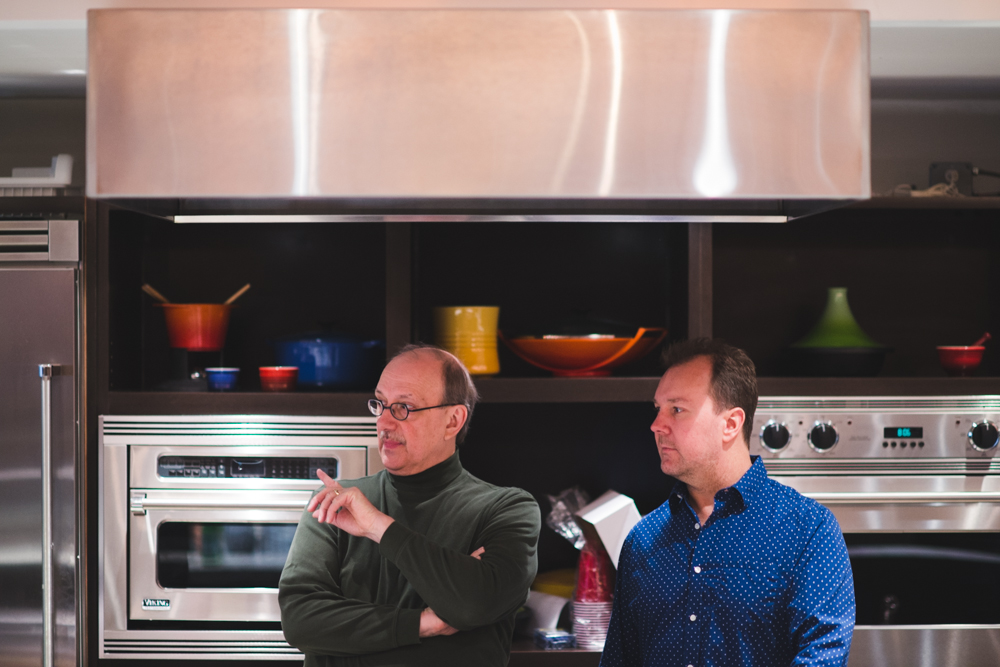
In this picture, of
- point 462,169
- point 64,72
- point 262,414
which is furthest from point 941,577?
point 64,72

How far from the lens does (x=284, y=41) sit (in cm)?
98

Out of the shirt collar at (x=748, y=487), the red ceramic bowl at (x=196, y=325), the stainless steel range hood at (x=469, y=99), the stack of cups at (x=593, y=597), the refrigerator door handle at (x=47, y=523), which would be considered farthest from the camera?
the red ceramic bowl at (x=196, y=325)

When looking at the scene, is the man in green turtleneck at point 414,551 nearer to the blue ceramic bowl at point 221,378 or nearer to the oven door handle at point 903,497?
the blue ceramic bowl at point 221,378

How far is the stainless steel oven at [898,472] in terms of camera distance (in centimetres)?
232

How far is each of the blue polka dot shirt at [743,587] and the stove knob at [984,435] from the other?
1.09m

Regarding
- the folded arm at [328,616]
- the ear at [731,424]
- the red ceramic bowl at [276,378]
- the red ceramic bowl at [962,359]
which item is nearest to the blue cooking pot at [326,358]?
the red ceramic bowl at [276,378]

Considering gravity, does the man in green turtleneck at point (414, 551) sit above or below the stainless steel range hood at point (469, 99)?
below

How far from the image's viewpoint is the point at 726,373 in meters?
1.60

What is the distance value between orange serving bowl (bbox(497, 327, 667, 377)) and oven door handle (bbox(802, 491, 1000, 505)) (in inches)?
24.3

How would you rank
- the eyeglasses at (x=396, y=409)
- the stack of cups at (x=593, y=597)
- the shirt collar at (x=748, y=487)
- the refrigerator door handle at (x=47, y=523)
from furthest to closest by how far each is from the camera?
the stack of cups at (x=593, y=597) < the refrigerator door handle at (x=47, y=523) < the eyeglasses at (x=396, y=409) < the shirt collar at (x=748, y=487)

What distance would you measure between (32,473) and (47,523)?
14 cm

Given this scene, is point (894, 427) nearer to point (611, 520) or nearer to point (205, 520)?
point (611, 520)

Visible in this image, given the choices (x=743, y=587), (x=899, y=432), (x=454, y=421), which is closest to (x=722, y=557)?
(x=743, y=587)

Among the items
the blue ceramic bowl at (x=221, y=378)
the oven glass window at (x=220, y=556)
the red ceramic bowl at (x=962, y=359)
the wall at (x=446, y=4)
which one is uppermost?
the wall at (x=446, y=4)
